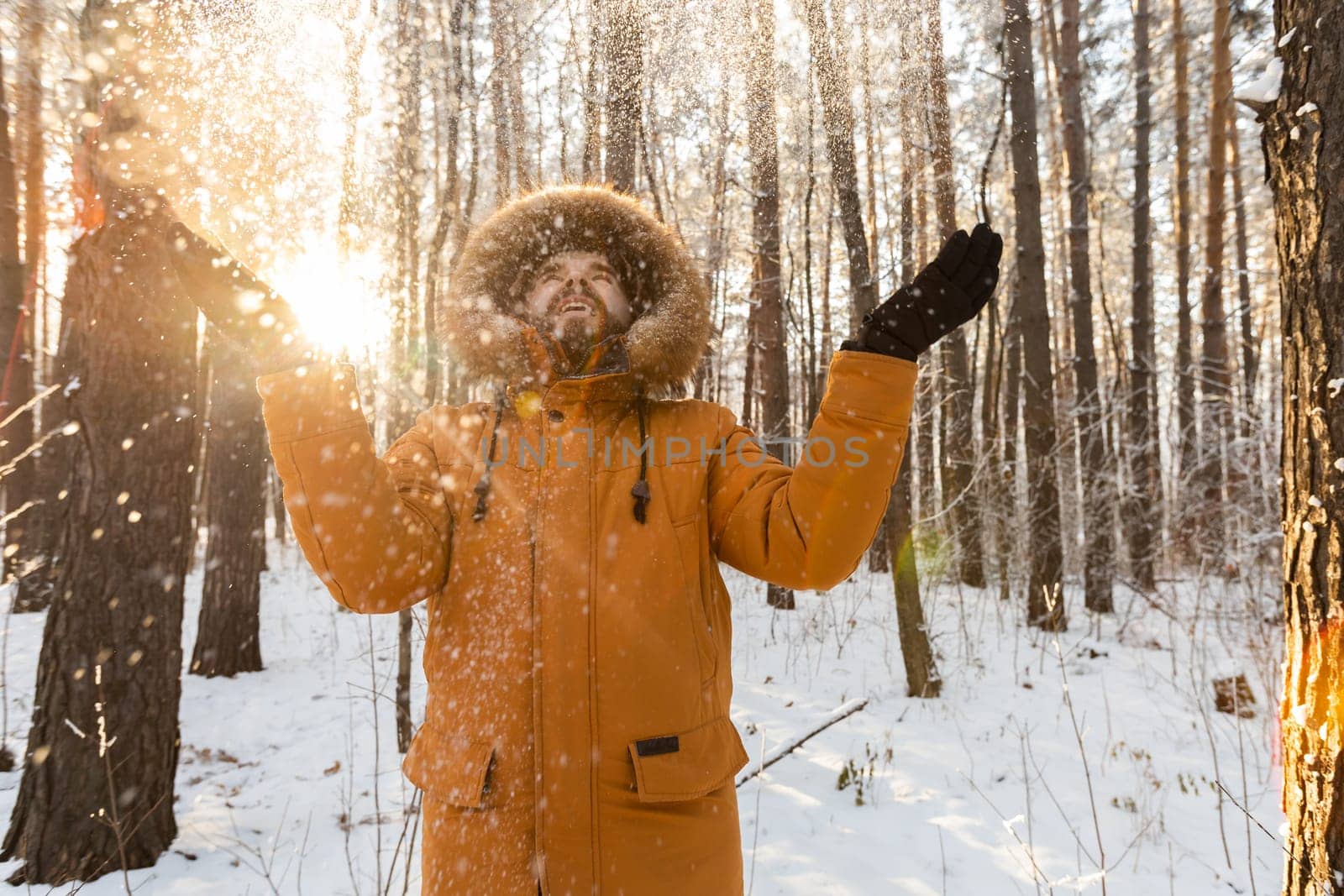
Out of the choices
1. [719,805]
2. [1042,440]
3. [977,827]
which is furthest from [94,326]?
[1042,440]

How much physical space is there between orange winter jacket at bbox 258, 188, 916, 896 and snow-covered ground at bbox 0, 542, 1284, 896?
1.00 m

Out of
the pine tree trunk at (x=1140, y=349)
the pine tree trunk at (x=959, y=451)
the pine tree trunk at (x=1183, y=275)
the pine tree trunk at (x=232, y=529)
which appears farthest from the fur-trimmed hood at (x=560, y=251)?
the pine tree trunk at (x=1183, y=275)

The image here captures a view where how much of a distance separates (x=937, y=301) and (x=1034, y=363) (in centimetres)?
638

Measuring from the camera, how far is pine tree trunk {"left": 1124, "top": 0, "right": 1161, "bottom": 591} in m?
8.82

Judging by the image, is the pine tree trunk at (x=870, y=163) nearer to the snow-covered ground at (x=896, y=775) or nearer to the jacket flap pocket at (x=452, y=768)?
the jacket flap pocket at (x=452, y=768)

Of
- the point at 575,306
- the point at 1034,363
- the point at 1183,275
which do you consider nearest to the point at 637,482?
the point at 575,306

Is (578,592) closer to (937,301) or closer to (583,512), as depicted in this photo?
(583,512)

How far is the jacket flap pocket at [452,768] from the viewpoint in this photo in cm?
133

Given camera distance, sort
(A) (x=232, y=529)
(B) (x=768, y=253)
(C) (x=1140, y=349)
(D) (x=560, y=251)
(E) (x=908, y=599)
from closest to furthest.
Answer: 1. (D) (x=560, y=251)
2. (E) (x=908, y=599)
3. (A) (x=232, y=529)
4. (B) (x=768, y=253)
5. (C) (x=1140, y=349)

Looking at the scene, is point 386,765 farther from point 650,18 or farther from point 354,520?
point 650,18

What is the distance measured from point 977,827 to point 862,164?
9.68m

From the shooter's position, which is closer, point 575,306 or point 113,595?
point 575,306

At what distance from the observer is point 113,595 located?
115 inches

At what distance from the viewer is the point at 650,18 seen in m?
4.67
